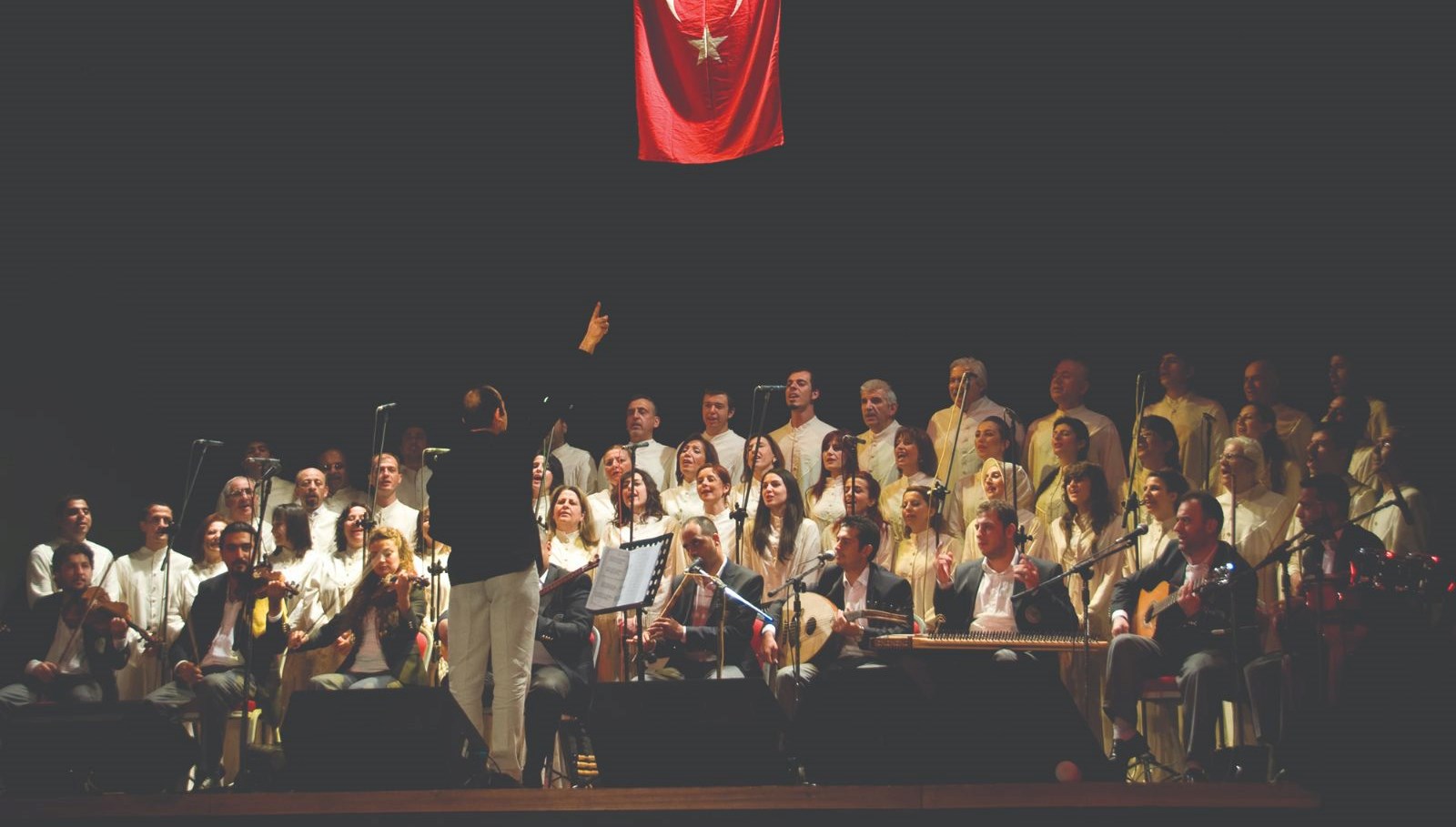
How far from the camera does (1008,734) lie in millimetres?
4875

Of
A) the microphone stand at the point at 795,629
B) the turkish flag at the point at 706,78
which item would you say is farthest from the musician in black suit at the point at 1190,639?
the turkish flag at the point at 706,78

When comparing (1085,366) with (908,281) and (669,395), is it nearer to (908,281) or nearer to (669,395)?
(908,281)

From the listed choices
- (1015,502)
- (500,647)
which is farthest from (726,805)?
(1015,502)

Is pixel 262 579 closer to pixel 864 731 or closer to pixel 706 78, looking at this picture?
pixel 864 731

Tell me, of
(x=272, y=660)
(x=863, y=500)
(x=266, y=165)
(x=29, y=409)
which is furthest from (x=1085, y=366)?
(x=29, y=409)

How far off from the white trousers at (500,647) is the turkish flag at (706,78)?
13.6 feet

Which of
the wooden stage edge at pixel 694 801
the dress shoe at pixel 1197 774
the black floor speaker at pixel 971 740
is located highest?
the black floor speaker at pixel 971 740

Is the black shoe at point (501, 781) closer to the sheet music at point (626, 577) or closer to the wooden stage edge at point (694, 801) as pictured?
the wooden stage edge at point (694, 801)

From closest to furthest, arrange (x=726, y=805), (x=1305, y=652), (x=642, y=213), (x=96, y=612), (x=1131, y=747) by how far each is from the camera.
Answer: (x=726, y=805) → (x=1305, y=652) → (x=1131, y=747) → (x=96, y=612) → (x=642, y=213)

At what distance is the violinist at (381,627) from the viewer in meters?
6.90

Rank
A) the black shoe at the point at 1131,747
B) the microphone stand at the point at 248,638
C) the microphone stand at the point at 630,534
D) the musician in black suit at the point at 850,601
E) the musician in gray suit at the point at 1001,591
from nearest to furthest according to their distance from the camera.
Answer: the microphone stand at the point at 248,638, the black shoe at the point at 1131,747, the microphone stand at the point at 630,534, the musician in gray suit at the point at 1001,591, the musician in black suit at the point at 850,601

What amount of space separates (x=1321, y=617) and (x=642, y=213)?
18.4ft

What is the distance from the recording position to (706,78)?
862cm

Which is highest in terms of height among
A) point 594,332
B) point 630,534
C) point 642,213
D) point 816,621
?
point 642,213
